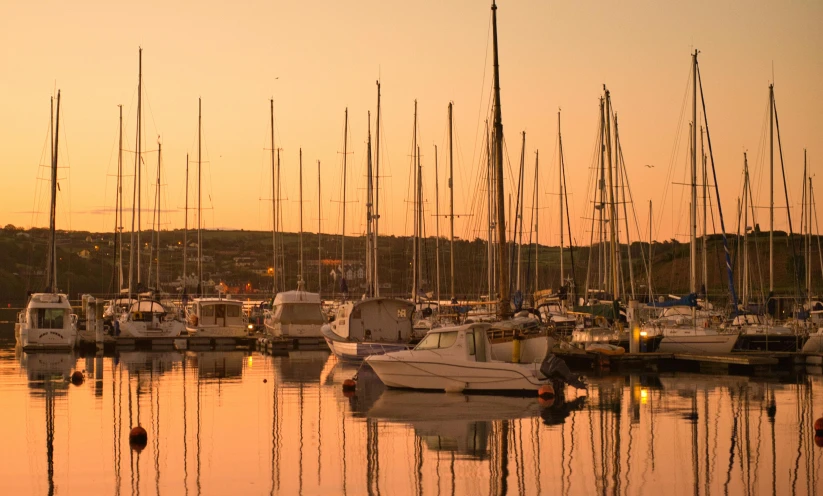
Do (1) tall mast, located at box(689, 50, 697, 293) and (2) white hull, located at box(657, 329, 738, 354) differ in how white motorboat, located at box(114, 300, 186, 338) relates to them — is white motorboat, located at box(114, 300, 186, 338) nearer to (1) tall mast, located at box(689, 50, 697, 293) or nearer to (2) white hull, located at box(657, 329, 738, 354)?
(2) white hull, located at box(657, 329, 738, 354)

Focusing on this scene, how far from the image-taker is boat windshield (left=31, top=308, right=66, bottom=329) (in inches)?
1890

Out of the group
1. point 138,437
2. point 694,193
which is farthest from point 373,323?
point 138,437

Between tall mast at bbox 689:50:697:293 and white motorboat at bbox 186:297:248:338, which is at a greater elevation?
tall mast at bbox 689:50:697:293

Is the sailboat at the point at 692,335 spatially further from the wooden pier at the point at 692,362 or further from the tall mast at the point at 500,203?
the tall mast at the point at 500,203

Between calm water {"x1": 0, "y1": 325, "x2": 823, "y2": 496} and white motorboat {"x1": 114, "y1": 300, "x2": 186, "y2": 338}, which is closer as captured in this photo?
calm water {"x1": 0, "y1": 325, "x2": 823, "y2": 496}

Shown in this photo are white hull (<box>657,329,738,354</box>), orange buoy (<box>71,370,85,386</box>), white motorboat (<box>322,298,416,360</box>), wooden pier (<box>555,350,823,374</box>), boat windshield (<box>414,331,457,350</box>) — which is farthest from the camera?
white motorboat (<box>322,298,416,360</box>)

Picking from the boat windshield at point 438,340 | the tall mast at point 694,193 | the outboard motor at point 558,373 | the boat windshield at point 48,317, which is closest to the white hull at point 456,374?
the outboard motor at point 558,373

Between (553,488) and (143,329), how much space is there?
40.0 meters

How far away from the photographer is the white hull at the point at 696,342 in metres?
41.8

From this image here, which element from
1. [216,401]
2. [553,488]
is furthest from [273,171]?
[553,488]

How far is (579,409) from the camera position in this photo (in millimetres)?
26469

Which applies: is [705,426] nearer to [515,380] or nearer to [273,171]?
[515,380]

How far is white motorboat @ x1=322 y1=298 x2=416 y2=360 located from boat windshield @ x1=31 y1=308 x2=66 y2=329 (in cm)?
1314

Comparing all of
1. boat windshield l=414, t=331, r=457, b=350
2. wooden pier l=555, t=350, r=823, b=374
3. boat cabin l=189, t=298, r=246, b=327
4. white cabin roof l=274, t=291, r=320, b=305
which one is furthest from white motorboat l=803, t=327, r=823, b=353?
boat cabin l=189, t=298, r=246, b=327
